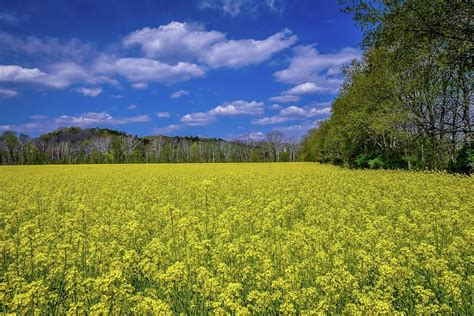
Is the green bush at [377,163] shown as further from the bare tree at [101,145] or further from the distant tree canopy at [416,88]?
the bare tree at [101,145]

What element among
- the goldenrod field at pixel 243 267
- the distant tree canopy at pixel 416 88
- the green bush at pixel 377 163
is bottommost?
the goldenrod field at pixel 243 267

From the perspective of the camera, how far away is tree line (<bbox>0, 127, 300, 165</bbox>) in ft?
343

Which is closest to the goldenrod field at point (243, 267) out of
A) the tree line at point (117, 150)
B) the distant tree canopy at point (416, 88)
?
the distant tree canopy at point (416, 88)

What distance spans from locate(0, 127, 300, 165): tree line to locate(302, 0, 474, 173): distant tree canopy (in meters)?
60.5

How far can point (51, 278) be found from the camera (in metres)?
5.69

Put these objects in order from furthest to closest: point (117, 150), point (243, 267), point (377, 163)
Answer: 1. point (117, 150)
2. point (377, 163)
3. point (243, 267)

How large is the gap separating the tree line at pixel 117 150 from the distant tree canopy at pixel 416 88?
60.5 m

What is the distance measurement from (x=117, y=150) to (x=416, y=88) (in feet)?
330

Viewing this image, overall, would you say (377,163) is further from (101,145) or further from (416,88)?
(101,145)

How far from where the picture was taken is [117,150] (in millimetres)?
109188

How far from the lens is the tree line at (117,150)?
104 m

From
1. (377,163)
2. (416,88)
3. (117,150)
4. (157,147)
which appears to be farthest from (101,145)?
(416,88)

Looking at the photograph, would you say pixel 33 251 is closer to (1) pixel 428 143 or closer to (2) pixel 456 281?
(2) pixel 456 281

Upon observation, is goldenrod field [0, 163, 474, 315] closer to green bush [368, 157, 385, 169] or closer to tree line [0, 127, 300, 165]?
green bush [368, 157, 385, 169]
